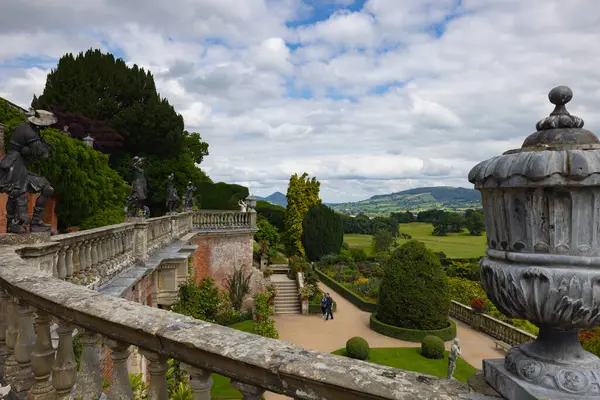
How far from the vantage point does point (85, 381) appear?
2221mm

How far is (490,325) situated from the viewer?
20750mm

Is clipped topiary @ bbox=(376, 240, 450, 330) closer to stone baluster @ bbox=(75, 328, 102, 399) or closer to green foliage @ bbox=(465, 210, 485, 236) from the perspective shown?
stone baluster @ bbox=(75, 328, 102, 399)

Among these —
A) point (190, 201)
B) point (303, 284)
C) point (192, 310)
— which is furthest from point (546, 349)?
point (303, 284)

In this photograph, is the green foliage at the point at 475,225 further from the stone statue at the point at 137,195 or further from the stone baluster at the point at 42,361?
the stone baluster at the point at 42,361

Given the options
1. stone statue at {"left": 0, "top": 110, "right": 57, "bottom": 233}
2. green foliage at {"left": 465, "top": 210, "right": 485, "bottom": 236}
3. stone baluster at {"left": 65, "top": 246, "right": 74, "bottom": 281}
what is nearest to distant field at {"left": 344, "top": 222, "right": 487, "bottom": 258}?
green foliage at {"left": 465, "top": 210, "right": 485, "bottom": 236}

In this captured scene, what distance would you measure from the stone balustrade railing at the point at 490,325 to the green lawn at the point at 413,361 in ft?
12.5

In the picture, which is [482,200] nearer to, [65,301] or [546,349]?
[546,349]

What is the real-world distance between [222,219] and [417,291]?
10.5m

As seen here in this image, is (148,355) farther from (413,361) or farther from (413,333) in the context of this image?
(413,333)

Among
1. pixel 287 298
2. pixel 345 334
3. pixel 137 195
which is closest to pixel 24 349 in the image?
pixel 137 195

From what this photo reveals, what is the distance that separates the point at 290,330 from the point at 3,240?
57.1 feet

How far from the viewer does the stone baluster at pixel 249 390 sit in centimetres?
164

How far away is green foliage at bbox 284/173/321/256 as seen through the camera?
3822cm

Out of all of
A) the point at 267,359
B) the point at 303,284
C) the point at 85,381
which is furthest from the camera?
the point at 303,284
